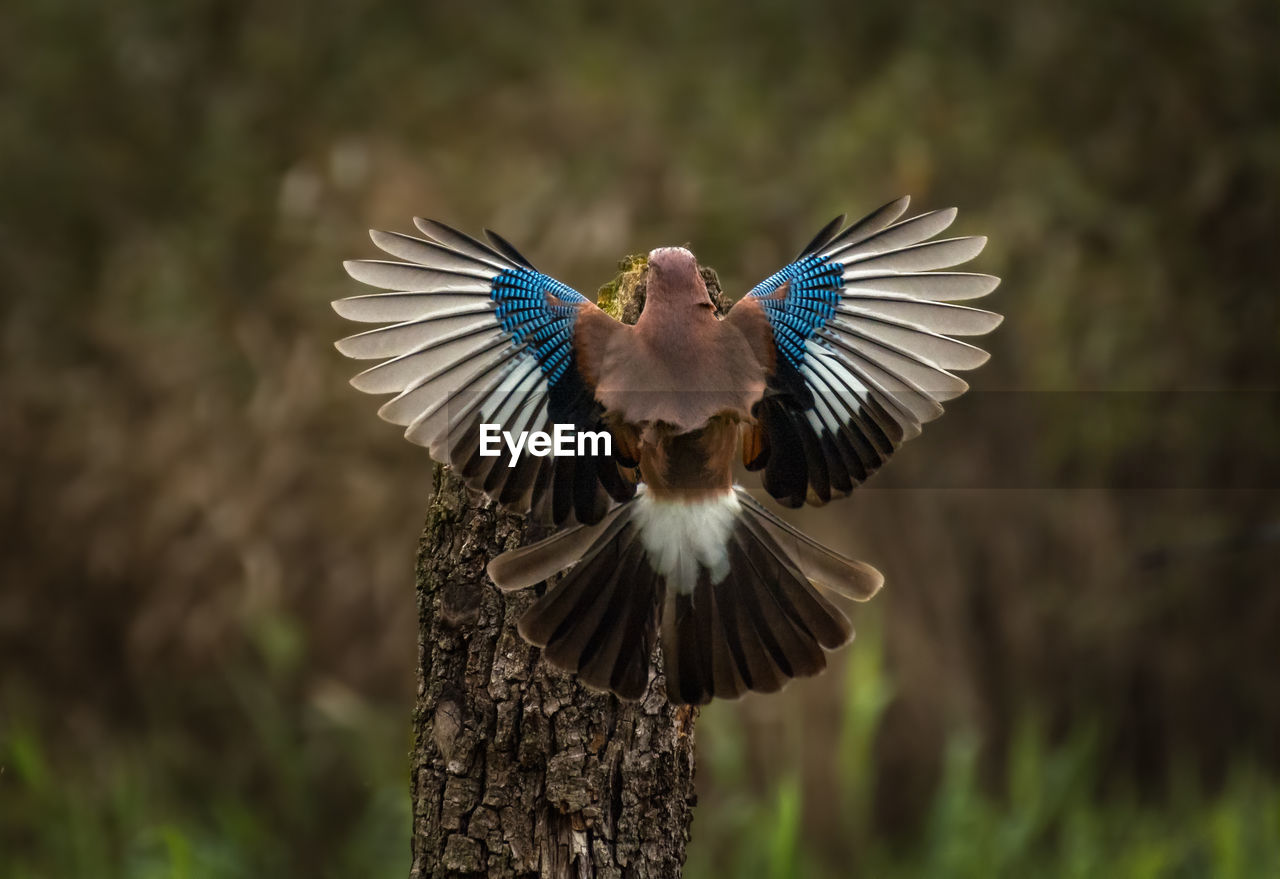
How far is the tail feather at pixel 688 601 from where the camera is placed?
2.46 m

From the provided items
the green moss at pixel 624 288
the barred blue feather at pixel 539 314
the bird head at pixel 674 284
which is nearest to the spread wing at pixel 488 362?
the barred blue feather at pixel 539 314

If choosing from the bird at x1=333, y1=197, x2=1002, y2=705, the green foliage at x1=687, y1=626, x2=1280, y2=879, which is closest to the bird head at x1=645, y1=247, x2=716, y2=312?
the bird at x1=333, y1=197, x2=1002, y2=705

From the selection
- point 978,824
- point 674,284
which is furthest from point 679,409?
point 978,824

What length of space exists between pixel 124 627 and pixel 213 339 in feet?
3.94

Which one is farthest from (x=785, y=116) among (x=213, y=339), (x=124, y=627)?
(x=124, y=627)

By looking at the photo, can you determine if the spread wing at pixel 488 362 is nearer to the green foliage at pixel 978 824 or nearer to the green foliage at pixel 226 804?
the green foliage at pixel 978 824

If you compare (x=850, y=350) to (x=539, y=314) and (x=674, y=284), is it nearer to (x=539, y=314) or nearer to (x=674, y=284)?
(x=674, y=284)

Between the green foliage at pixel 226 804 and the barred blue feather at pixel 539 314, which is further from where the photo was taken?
the green foliage at pixel 226 804

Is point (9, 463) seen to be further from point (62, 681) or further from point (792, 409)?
point (792, 409)

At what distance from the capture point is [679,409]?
2.43 m

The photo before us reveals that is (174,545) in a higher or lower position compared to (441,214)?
lower

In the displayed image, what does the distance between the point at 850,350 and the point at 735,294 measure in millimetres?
2647

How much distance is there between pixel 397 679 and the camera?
5305 millimetres

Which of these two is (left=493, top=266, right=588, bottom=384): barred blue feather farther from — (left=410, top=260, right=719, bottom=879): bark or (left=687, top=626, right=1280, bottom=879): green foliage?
(left=687, top=626, right=1280, bottom=879): green foliage
